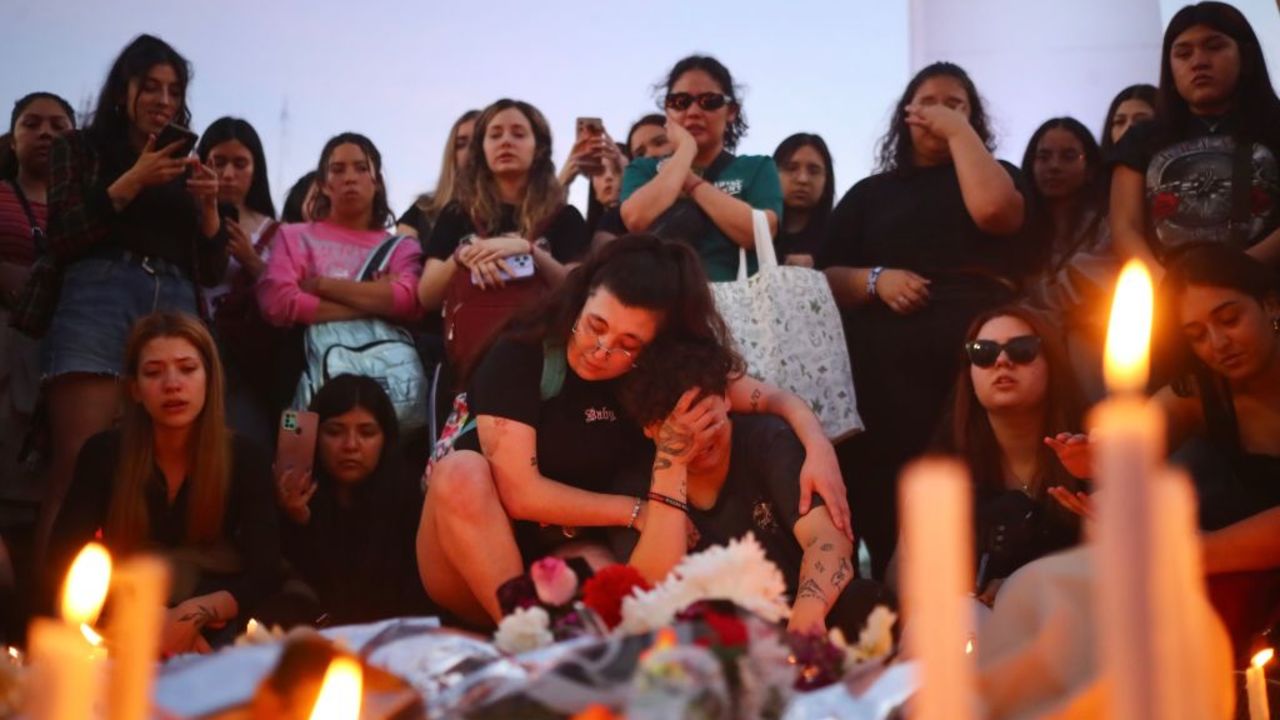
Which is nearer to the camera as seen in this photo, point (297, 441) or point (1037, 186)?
point (297, 441)

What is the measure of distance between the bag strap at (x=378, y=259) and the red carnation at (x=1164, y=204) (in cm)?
241

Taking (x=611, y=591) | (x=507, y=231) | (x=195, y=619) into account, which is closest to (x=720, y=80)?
(x=507, y=231)

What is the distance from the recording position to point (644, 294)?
12.6 ft

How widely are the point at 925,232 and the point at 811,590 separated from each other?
1.35m

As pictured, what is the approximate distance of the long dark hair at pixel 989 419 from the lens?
3971 millimetres

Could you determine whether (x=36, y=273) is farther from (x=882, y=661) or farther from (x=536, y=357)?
(x=882, y=661)

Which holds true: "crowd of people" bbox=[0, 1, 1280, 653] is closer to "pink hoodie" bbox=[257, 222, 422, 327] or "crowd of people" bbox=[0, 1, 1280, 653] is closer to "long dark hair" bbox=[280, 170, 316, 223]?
"pink hoodie" bbox=[257, 222, 422, 327]

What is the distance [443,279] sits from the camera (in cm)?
486

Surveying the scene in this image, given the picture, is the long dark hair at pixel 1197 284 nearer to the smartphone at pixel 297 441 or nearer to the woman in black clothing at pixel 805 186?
the woman in black clothing at pixel 805 186

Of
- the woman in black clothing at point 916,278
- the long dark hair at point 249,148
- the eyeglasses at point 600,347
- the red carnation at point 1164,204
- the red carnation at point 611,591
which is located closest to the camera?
the red carnation at point 611,591

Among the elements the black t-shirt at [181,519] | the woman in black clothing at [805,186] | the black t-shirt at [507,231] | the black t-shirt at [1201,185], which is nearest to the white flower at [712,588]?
the black t-shirt at [181,519]

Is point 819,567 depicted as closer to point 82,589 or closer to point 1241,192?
point 1241,192

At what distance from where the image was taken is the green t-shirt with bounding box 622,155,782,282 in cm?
458

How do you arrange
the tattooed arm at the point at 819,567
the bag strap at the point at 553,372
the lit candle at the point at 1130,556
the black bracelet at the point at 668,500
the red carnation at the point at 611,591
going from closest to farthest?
the lit candle at the point at 1130,556 → the red carnation at the point at 611,591 → the tattooed arm at the point at 819,567 → the black bracelet at the point at 668,500 → the bag strap at the point at 553,372
